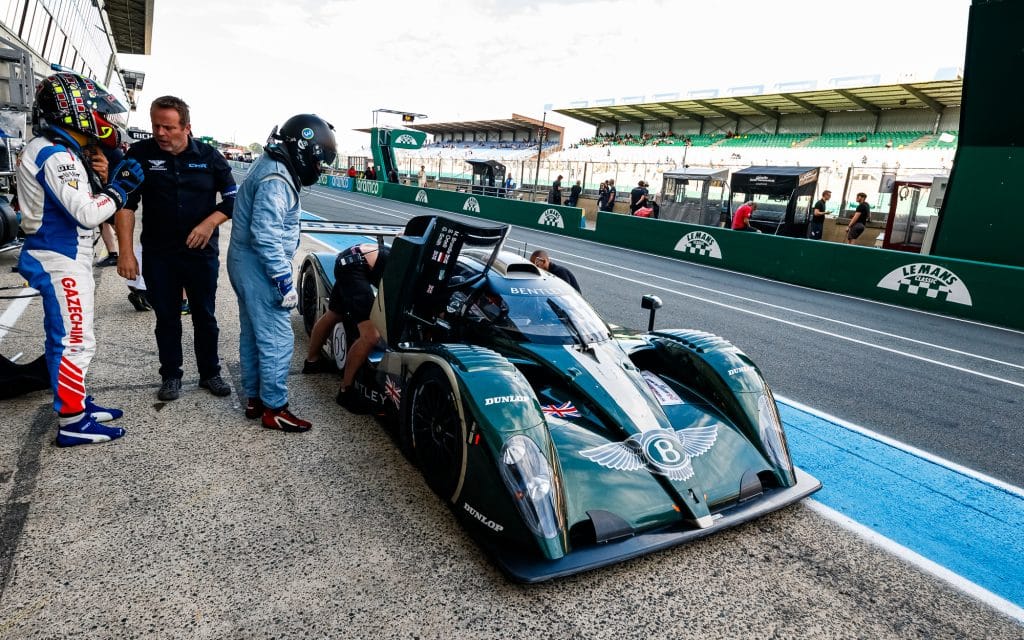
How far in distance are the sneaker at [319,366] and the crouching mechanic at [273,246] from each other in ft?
3.45

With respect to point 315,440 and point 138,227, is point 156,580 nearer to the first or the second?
point 315,440

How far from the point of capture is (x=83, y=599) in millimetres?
2193

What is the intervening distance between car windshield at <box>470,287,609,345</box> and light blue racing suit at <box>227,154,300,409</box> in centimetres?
117

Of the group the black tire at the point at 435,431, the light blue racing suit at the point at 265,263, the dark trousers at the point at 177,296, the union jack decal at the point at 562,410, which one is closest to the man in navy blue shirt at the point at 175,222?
the dark trousers at the point at 177,296

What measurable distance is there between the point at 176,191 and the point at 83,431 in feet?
5.00

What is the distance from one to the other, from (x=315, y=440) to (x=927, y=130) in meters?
40.0

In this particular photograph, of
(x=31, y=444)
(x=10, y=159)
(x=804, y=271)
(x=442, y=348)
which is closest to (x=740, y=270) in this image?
(x=804, y=271)

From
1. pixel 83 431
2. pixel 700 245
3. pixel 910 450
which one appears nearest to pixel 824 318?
pixel 910 450

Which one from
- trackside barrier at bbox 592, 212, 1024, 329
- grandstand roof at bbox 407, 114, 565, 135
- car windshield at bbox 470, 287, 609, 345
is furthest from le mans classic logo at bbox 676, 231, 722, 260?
grandstand roof at bbox 407, 114, 565, 135

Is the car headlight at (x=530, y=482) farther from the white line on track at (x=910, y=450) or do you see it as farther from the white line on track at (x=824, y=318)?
the white line on track at (x=824, y=318)

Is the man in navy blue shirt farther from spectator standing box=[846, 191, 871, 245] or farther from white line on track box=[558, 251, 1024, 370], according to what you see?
spectator standing box=[846, 191, 871, 245]

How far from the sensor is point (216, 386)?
4.15m

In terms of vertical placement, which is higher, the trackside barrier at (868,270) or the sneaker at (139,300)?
the trackside barrier at (868,270)

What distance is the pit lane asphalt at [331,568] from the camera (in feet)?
7.23
